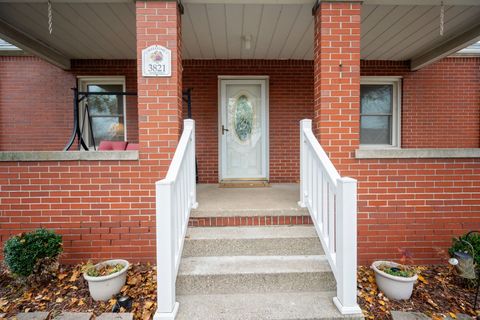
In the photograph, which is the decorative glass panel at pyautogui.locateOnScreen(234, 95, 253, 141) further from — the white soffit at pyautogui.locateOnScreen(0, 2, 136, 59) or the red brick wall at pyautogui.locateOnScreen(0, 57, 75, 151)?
the red brick wall at pyautogui.locateOnScreen(0, 57, 75, 151)

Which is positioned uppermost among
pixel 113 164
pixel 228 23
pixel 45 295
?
pixel 228 23

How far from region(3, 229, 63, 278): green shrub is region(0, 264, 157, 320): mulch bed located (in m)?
0.20

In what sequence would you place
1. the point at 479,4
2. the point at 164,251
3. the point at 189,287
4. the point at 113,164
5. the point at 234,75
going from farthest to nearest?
the point at 234,75, the point at 479,4, the point at 113,164, the point at 189,287, the point at 164,251

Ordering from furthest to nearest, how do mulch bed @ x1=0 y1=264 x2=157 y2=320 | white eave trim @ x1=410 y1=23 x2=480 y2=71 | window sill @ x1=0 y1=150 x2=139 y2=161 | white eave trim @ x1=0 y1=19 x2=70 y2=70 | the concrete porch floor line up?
white eave trim @ x1=410 y1=23 x2=480 y2=71 → white eave trim @ x1=0 y1=19 x2=70 y2=70 → the concrete porch floor → window sill @ x1=0 y1=150 x2=139 y2=161 → mulch bed @ x1=0 y1=264 x2=157 y2=320

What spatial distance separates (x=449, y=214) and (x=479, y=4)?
8.32ft

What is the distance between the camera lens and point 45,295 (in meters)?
2.45

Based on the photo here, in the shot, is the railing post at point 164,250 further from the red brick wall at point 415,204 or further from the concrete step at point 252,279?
the red brick wall at point 415,204

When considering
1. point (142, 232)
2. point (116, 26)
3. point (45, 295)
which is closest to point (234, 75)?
point (116, 26)

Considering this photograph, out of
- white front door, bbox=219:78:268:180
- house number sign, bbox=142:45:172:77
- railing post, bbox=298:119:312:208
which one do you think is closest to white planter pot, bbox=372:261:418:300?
railing post, bbox=298:119:312:208

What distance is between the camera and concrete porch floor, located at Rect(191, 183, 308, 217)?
287 centimetres

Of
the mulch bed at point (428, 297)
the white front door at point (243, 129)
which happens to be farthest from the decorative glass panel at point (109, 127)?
the mulch bed at point (428, 297)

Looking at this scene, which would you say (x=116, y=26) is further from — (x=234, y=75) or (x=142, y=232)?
(x=142, y=232)

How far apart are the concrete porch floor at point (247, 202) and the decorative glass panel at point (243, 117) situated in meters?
1.34

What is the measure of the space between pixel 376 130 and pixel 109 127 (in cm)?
538
